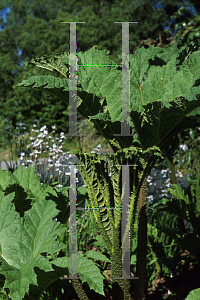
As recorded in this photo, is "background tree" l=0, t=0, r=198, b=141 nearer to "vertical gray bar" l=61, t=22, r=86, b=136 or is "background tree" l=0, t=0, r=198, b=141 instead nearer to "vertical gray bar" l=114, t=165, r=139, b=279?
"vertical gray bar" l=61, t=22, r=86, b=136

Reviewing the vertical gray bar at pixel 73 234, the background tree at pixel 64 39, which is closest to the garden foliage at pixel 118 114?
the vertical gray bar at pixel 73 234

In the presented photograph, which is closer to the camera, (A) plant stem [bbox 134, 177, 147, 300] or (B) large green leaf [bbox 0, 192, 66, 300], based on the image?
(B) large green leaf [bbox 0, 192, 66, 300]

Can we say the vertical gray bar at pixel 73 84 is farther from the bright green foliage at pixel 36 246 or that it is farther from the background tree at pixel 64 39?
the background tree at pixel 64 39

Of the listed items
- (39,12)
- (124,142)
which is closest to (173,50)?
(124,142)

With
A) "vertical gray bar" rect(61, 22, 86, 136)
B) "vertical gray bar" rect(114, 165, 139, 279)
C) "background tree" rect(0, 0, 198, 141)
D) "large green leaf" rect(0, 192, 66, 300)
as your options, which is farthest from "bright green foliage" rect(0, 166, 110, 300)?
"background tree" rect(0, 0, 198, 141)

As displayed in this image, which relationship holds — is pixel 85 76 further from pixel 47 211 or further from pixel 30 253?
pixel 30 253

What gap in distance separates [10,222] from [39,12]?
25.3 meters

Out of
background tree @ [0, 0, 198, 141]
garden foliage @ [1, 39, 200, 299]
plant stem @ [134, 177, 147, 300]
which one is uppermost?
background tree @ [0, 0, 198, 141]

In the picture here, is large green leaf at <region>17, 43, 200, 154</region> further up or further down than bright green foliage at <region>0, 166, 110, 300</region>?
further up

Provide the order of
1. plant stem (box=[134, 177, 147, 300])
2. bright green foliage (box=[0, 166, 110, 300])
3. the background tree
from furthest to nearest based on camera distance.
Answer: the background tree, plant stem (box=[134, 177, 147, 300]), bright green foliage (box=[0, 166, 110, 300])

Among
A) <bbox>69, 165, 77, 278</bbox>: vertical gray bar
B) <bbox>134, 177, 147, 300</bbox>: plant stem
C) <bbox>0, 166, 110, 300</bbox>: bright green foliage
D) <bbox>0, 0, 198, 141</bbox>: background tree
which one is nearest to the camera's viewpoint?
<bbox>0, 166, 110, 300</bbox>: bright green foliage

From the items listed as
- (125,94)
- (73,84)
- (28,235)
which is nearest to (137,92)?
(125,94)

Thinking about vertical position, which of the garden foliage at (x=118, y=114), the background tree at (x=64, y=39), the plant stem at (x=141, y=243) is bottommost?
the plant stem at (x=141, y=243)

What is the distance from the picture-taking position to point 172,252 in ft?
8.70
